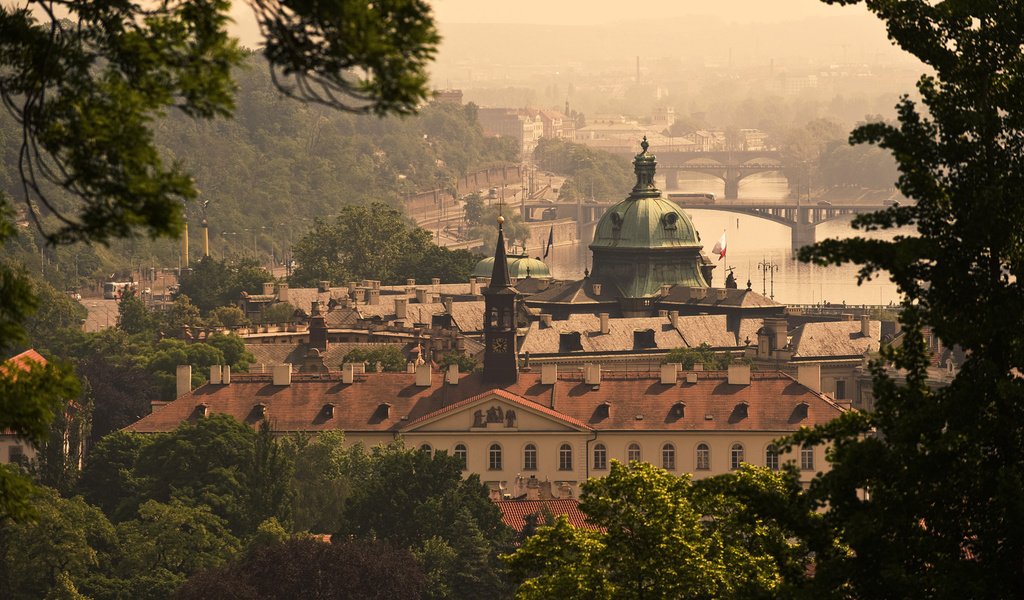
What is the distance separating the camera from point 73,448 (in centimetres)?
7344

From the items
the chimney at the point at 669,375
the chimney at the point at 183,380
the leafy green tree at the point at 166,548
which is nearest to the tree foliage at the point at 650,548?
the leafy green tree at the point at 166,548

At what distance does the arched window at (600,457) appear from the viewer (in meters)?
75.4

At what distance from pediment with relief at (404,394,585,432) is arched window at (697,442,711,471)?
3132 millimetres

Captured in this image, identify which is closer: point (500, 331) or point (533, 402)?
point (533, 402)

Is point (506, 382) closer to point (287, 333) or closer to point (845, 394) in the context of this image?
point (845, 394)

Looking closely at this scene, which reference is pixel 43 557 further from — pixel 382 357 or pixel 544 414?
pixel 382 357

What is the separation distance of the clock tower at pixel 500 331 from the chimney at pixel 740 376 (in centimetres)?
647

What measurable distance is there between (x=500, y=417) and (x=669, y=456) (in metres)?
4.42

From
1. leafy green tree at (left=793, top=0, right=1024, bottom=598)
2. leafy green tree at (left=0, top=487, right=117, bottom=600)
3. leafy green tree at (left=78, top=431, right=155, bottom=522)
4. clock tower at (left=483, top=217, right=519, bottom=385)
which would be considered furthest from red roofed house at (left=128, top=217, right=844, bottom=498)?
leafy green tree at (left=793, top=0, right=1024, bottom=598)

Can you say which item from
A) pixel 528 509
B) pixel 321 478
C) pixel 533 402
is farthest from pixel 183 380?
pixel 528 509

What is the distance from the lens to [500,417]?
248ft

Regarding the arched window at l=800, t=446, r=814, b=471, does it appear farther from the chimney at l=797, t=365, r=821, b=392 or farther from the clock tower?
the clock tower

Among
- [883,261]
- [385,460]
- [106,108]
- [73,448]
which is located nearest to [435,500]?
[385,460]

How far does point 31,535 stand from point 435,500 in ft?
27.1
